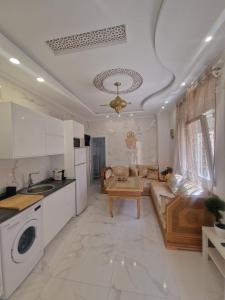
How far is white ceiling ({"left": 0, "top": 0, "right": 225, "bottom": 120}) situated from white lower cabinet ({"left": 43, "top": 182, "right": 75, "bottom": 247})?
1912mm

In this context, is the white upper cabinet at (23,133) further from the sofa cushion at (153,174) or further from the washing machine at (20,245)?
the sofa cushion at (153,174)

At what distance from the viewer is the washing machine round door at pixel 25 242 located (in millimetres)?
1647

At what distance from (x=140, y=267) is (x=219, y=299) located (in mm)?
823

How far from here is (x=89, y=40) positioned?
1.68 metres

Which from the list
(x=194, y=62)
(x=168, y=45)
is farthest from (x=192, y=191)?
(x=168, y=45)

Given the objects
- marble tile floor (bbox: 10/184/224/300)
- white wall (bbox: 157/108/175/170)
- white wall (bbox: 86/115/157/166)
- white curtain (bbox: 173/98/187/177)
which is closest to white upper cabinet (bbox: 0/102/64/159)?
marble tile floor (bbox: 10/184/224/300)

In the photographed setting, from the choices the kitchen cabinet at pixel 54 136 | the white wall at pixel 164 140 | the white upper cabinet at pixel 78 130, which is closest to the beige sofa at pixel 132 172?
the white wall at pixel 164 140

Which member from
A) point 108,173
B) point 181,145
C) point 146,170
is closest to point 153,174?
point 146,170

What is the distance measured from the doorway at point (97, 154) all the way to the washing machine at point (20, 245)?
4.12 meters

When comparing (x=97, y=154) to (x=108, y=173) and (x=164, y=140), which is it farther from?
(x=164, y=140)

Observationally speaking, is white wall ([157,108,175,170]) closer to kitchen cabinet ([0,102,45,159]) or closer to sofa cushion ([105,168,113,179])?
sofa cushion ([105,168,113,179])

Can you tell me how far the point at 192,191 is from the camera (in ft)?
8.25

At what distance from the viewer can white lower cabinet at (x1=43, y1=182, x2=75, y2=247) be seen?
2246 millimetres

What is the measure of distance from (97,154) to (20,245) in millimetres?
4610
